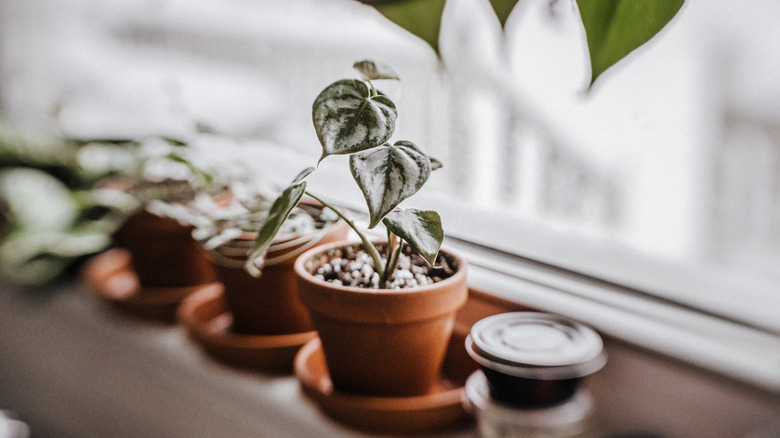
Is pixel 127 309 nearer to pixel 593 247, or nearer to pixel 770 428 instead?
pixel 593 247

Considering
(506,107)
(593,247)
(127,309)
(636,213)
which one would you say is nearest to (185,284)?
(127,309)

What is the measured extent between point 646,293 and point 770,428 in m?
0.17

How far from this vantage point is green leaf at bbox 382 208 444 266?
466 millimetres

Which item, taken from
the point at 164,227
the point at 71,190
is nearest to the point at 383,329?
the point at 164,227

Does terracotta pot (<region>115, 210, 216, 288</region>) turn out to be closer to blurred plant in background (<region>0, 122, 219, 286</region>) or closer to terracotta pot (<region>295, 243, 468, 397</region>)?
blurred plant in background (<region>0, 122, 219, 286</region>)

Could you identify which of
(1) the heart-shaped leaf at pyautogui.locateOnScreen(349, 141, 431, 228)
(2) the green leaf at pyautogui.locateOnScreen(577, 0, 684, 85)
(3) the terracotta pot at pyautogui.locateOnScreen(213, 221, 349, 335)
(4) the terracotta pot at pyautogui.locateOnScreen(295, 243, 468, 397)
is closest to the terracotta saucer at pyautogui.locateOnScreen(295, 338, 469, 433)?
(4) the terracotta pot at pyautogui.locateOnScreen(295, 243, 468, 397)

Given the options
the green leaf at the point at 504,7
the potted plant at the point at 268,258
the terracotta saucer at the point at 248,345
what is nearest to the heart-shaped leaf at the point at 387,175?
the green leaf at the point at 504,7

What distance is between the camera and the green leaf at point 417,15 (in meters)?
0.44

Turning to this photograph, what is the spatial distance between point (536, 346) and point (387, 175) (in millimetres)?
227

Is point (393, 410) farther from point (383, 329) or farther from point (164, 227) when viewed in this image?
point (164, 227)

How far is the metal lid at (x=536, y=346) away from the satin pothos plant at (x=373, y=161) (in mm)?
128

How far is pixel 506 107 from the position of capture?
173 cm

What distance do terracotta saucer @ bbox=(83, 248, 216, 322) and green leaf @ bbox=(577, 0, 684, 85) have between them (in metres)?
0.70

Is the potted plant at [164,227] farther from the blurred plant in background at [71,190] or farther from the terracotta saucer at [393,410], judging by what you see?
the terracotta saucer at [393,410]
